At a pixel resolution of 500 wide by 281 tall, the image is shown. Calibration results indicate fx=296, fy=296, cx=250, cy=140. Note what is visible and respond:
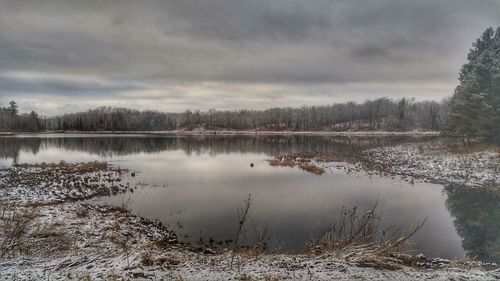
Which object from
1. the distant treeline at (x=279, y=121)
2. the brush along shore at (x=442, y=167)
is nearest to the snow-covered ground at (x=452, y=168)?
the brush along shore at (x=442, y=167)

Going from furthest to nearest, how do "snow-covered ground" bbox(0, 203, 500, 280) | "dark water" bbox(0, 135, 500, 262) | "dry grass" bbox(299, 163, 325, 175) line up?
1. "dry grass" bbox(299, 163, 325, 175)
2. "dark water" bbox(0, 135, 500, 262)
3. "snow-covered ground" bbox(0, 203, 500, 280)

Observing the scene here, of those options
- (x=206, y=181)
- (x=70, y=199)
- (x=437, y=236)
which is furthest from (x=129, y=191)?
(x=437, y=236)

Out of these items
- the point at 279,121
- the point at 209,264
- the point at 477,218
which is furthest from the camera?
the point at 279,121

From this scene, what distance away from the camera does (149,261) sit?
7.55 metres

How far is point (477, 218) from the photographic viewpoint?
15.5 metres

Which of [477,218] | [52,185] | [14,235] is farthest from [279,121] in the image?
[14,235]

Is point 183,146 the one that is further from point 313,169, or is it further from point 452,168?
point 452,168

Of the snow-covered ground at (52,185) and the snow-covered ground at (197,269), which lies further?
the snow-covered ground at (52,185)

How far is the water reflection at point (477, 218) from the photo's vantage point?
11461mm

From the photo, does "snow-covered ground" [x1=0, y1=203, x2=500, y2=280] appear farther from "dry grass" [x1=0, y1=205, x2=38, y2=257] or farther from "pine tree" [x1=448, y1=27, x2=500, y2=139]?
"pine tree" [x1=448, y1=27, x2=500, y2=139]

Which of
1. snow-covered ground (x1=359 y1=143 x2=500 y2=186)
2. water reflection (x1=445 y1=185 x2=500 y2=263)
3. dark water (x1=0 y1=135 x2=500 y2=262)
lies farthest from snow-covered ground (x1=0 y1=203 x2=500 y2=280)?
snow-covered ground (x1=359 y1=143 x2=500 y2=186)

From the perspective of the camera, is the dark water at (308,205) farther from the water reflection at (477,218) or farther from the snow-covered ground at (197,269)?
the snow-covered ground at (197,269)

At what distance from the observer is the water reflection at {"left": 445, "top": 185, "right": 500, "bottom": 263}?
11.5 m

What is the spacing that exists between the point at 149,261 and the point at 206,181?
19.0 metres
